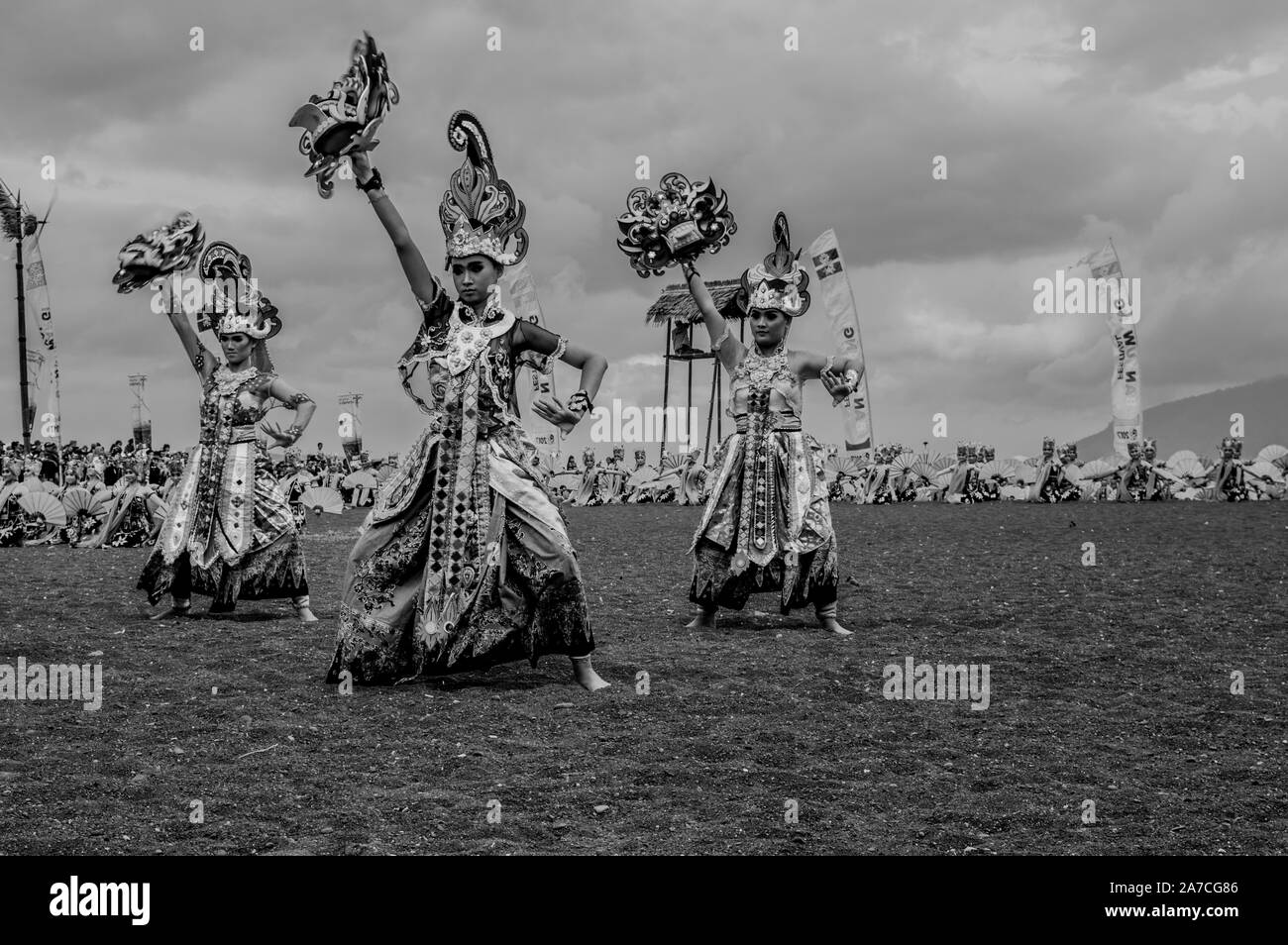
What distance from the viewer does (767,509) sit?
9453 millimetres

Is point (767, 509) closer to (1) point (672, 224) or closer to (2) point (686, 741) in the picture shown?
(1) point (672, 224)

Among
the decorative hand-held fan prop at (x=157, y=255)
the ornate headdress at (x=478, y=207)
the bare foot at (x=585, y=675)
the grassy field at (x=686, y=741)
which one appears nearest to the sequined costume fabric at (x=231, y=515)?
the grassy field at (x=686, y=741)

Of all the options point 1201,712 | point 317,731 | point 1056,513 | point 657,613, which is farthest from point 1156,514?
point 317,731

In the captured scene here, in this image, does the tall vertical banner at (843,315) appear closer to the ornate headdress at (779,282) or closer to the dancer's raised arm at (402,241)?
the ornate headdress at (779,282)

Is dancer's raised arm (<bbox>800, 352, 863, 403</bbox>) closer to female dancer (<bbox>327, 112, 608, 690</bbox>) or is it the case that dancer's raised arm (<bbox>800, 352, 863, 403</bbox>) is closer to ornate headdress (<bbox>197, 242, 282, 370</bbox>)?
female dancer (<bbox>327, 112, 608, 690</bbox>)

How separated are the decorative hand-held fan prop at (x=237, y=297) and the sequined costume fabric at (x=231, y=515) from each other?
365mm

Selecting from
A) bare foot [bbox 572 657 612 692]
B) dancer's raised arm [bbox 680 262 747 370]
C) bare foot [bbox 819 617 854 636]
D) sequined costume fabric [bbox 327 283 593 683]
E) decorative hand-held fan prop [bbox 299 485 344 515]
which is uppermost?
dancer's raised arm [bbox 680 262 747 370]

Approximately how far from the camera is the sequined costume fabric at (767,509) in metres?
9.41

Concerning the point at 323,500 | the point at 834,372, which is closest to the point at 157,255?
the point at 834,372

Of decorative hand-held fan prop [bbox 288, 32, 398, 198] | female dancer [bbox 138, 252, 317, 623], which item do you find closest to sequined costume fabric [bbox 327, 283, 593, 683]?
decorative hand-held fan prop [bbox 288, 32, 398, 198]

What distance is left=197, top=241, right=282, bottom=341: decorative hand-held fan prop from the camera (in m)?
10.2

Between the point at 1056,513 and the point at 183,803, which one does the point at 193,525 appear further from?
the point at 1056,513

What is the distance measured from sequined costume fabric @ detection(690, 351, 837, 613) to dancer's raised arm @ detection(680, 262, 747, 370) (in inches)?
7.4

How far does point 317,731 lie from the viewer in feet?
20.2
